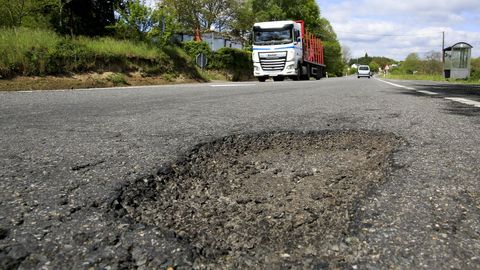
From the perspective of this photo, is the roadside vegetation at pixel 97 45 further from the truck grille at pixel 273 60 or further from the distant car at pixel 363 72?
the distant car at pixel 363 72

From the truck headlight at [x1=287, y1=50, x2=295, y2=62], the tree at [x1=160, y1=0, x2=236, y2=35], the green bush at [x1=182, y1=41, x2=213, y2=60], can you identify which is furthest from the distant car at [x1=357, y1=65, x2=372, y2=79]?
the truck headlight at [x1=287, y1=50, x2=295, y2=62]

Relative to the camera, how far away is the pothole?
1.20 meters

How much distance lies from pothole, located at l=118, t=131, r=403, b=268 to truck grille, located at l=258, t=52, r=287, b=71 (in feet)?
56.5

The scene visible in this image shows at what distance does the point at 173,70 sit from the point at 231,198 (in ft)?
58.6

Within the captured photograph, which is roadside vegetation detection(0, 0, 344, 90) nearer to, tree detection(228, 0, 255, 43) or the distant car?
tree detection(228, 0, 255, 43)

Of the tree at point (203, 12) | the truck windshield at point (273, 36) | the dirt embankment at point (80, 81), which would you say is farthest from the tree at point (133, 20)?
the tree at point (203, 12)

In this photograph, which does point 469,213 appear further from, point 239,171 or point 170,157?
point 170,157

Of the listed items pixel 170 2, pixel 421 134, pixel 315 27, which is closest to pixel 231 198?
pixel 421 134

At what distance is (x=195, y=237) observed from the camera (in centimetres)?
127

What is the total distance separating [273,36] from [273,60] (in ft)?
3.84

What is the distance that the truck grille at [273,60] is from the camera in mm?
19370

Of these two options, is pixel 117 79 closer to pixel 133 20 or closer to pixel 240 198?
pixel 133 20

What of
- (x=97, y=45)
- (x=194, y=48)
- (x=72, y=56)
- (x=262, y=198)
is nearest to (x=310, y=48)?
(x=194, y=48)

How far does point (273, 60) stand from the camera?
1953 centimetres
